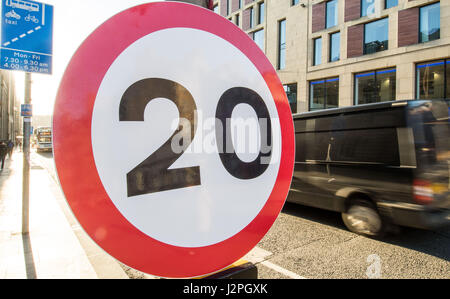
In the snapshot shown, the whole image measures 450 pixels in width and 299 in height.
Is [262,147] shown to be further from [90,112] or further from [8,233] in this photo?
[8,233]

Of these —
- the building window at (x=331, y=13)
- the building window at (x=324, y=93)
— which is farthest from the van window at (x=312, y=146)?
the building window at (x=331, y=13)

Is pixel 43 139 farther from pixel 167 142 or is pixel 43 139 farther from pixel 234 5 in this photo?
pixel 167 142

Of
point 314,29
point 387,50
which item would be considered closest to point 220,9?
point 314,29

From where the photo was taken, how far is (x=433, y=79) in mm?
16031

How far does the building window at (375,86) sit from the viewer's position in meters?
17.8

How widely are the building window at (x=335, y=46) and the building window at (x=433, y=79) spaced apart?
5.43 m

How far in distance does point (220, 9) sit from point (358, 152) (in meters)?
29.2

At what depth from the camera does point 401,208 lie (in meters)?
4.80

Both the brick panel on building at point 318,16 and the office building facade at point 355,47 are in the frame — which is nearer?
the office building facade at point 355,47

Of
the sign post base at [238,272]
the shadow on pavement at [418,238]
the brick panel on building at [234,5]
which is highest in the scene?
the brick panel on building at [234,5]

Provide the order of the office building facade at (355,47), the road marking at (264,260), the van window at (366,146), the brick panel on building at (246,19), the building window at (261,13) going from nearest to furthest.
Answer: the road marking at (264,260) < the van window at (366,146) < the office building facade at (355,47) < the building window at (261,13) < the brick panel on building at (246,19)

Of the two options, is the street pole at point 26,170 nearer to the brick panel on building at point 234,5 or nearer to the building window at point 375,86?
the building window at point 375,86

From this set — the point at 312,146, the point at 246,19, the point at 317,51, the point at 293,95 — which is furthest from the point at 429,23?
the point at 246,19

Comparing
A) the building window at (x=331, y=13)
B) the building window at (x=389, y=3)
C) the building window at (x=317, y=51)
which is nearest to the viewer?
the building window at (x=389, y=3)
